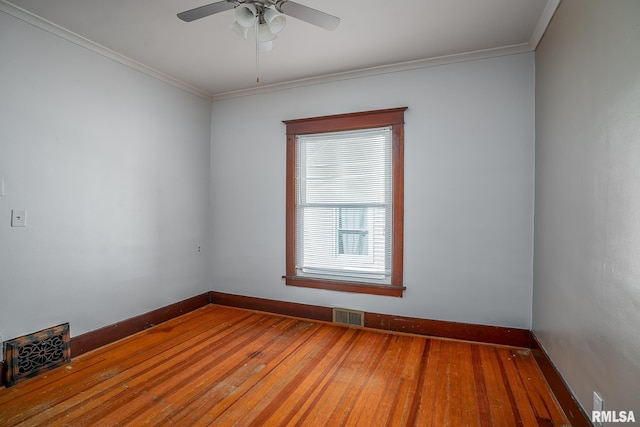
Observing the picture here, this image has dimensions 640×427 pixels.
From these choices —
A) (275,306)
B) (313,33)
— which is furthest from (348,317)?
(313,33)

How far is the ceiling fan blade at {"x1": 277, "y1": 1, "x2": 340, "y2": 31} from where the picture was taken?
1.87 meters

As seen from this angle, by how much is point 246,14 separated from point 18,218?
2.36 meters

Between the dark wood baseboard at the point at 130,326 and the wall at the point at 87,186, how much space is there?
7 cm

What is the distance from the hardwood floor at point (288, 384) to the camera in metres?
2.08

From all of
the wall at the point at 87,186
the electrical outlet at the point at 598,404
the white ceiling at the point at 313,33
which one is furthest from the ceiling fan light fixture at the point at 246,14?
the electrical outlet at the point at 598,404

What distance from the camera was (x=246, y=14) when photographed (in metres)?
2.01

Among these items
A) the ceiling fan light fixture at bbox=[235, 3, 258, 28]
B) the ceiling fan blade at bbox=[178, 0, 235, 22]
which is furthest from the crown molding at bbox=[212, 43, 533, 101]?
the ceiling fan blade at bbox=[178, 0, 235, 22]

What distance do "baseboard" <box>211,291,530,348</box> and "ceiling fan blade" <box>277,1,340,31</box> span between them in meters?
2.84

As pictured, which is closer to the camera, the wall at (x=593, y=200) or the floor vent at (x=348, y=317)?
the wall at (x=593, y=200)

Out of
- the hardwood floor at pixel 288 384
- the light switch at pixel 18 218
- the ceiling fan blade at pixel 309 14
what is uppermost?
the ceiling fan blade at pixel 309 14

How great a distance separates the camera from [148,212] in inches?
143

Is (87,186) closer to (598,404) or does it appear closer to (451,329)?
(451,329)

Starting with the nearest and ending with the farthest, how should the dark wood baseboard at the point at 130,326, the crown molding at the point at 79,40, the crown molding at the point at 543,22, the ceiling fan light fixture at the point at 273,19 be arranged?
1. the ceiling fan light fixture at the point at 273,19
2. the crown molding at the point at 543,22
3. the crown molding at the point at 79,40
4. the dark wood baseboard at the point at 130,326

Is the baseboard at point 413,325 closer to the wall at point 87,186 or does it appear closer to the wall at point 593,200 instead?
the wall at point 593,200
